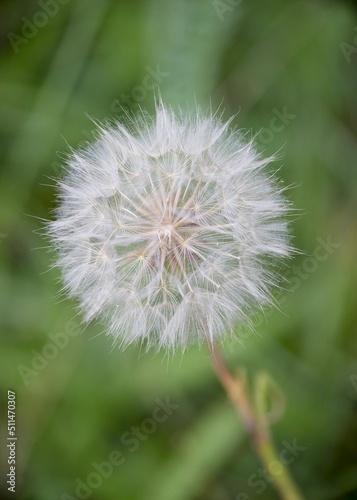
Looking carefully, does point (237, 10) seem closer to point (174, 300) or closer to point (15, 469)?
point (174, 300)

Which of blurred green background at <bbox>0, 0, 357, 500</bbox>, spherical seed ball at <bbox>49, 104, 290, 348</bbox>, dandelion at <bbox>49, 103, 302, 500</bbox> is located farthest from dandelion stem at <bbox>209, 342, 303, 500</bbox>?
blurred green background at <bbox>0, 0, 357, 500</bbox>

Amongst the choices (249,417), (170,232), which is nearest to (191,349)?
(249,417)

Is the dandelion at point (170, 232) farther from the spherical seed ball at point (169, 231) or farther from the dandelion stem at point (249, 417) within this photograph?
the dandelion stem at point (249, 417)

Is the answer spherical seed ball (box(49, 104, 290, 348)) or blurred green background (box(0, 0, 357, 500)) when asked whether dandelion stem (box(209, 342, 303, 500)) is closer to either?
spherical seed ball (box(49, 104, 290, 348))

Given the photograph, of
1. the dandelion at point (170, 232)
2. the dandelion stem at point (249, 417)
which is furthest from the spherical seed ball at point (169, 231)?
the dandelion stem at point (249, 417)

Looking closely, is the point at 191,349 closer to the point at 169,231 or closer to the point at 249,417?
the point at 249,417

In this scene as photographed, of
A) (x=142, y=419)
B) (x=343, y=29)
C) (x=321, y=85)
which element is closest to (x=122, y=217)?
(x=142, y=419)
